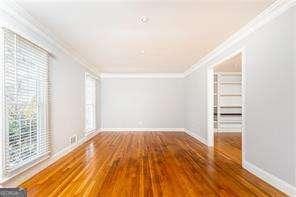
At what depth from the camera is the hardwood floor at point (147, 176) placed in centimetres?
306

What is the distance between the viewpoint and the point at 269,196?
2.90 metres

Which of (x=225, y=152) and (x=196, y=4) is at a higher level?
(x=196, y=4)

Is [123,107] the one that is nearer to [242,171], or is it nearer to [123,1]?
[242,171]

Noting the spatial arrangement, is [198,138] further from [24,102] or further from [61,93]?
[24,102]

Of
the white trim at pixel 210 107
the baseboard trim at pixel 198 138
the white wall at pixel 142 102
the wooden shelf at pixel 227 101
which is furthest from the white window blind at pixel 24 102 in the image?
the wooden shelf at pixel 227 101

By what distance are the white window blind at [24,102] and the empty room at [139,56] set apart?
0.02m

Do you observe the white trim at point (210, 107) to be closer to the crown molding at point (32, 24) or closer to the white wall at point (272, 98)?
the white wall at point (272, 98)

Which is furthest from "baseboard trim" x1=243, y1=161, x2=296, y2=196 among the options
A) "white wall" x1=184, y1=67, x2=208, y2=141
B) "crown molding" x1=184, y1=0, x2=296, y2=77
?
"white wall" x1=184, y1=67, x2=208, y2=141

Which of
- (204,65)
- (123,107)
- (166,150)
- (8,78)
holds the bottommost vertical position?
(166,150)

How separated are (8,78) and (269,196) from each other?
3.55 m

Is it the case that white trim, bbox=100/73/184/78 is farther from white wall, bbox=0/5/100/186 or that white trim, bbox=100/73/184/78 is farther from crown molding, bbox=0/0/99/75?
crown molding, bbox=0/0/99/75

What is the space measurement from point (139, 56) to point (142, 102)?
402cm

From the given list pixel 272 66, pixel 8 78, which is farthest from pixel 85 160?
pixel 272 66

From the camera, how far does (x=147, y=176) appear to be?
12.1 feet
